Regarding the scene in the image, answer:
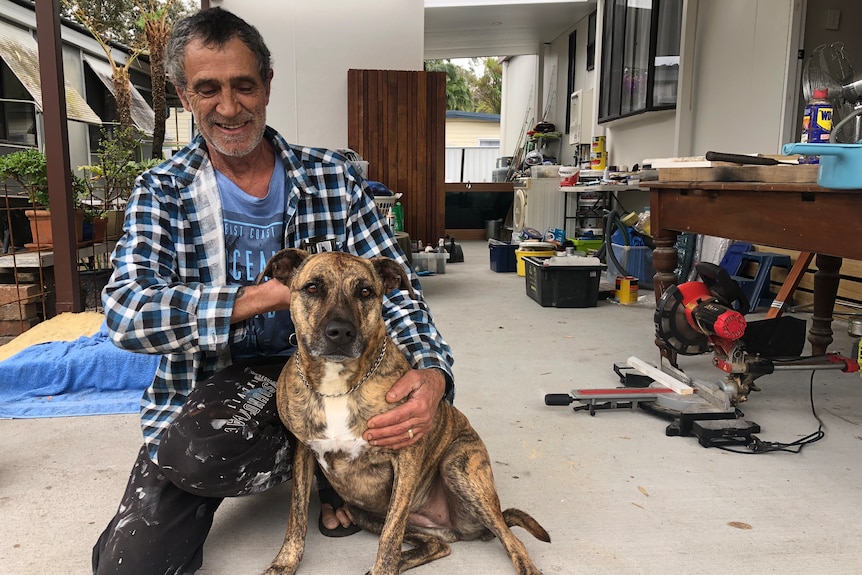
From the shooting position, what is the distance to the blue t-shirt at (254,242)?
71.1 inches

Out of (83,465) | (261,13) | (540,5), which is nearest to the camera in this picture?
(83,465)

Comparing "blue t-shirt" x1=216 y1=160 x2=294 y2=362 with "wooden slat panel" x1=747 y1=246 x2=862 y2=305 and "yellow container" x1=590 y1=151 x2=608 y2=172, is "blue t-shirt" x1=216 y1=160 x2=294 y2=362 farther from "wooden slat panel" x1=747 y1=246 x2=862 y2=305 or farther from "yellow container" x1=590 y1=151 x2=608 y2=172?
"yellow container" x1=590 y1=151 x2=608 y2=172

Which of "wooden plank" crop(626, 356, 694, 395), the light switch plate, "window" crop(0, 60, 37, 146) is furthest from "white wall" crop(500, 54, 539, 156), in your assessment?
"wooden plank" crop(626, 356, 694, 395)

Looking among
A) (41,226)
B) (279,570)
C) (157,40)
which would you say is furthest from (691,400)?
(157,40)

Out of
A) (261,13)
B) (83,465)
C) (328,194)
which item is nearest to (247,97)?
(328,194)

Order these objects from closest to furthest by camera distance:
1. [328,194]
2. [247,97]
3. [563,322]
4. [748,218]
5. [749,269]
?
[247,97]
[328,194]
[748,218]
[563,322]
[749,269]

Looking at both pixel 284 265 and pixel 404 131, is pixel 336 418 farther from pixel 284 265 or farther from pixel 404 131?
pixel 404 131

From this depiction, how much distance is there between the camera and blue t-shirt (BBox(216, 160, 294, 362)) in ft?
5.92

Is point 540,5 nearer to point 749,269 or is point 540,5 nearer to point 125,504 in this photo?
point 749,269

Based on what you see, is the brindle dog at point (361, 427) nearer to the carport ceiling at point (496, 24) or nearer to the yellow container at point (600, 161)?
the yellow container at point (600, 161)

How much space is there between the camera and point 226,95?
5.69 ft

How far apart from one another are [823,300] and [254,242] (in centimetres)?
313

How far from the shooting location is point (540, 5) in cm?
948

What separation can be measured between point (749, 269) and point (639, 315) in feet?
3.67
